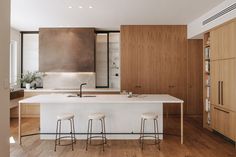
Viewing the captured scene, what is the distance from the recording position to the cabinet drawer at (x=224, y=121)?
439cm

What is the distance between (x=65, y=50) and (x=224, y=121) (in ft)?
16.4

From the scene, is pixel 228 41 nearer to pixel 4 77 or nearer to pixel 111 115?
pixel 111 115

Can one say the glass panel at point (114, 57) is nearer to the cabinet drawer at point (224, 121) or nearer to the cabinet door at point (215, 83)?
the cabinet door at point (215, 83)

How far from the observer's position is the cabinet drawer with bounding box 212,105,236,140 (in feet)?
14.4

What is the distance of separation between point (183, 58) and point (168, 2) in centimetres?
267

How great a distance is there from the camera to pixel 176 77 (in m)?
7.02

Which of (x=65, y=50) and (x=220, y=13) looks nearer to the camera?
(x=220, y=13)

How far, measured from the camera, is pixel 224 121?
15.5ft

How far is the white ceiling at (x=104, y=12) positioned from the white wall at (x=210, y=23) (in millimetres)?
118

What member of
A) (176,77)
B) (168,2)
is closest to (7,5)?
(168,2)

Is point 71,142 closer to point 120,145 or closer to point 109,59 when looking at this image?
point 120,145

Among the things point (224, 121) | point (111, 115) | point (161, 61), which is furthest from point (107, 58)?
point (224, 121)

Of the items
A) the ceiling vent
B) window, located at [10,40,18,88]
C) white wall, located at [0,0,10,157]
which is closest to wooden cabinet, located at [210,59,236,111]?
the ceiling vent

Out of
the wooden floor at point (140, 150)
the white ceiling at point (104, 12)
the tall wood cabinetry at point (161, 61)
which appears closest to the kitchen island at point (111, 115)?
the wooden floor at point (140, 150)
